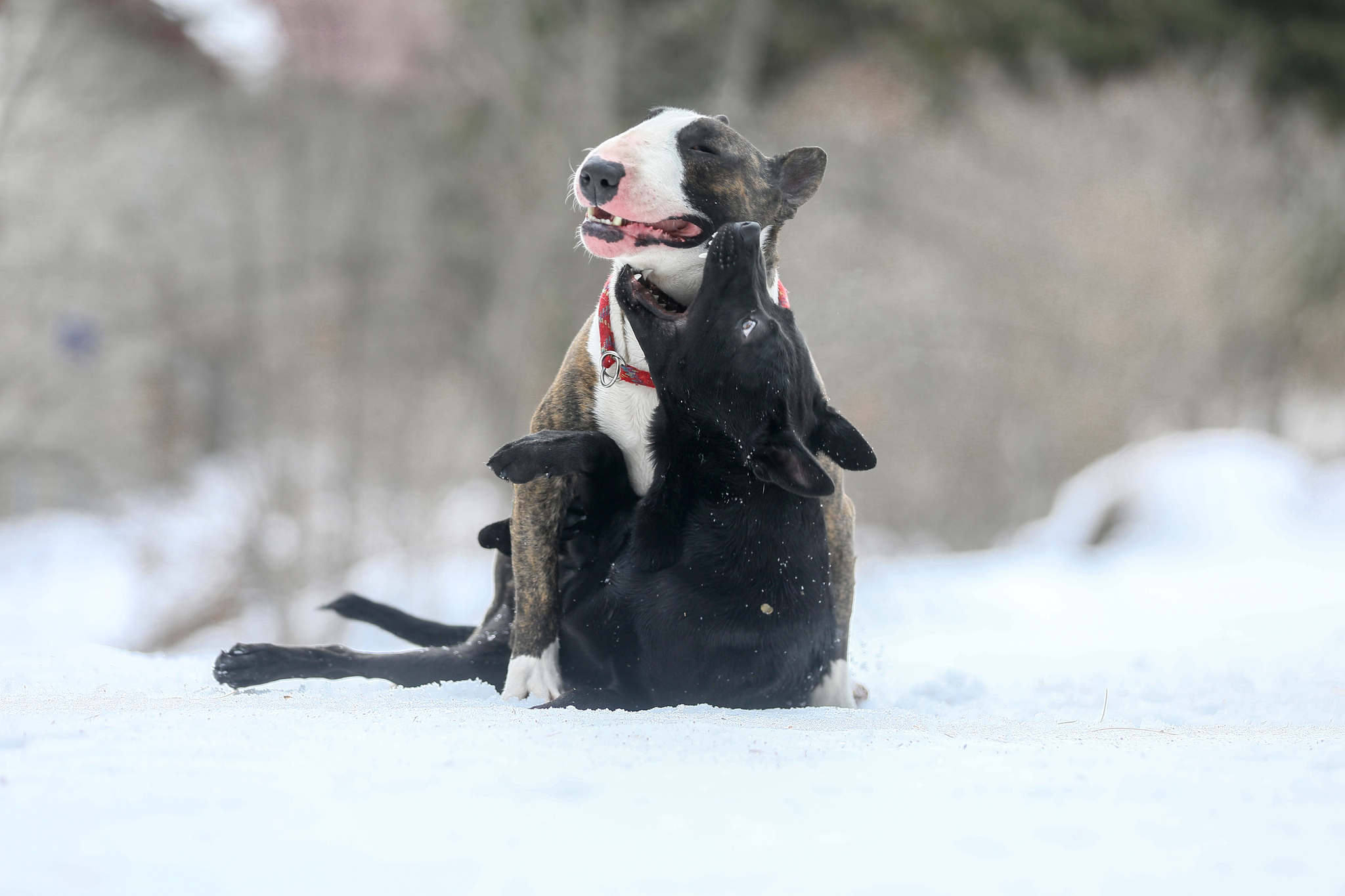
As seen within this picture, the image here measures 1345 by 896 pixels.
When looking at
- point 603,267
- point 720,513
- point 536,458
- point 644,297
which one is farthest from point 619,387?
point 603,267

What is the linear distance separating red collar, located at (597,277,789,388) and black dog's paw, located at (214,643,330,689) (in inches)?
44.9

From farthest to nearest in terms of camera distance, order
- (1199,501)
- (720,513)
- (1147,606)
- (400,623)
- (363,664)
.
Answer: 1. (1199,501)
2. (1147,606)
3. (400,623)
4. (363,664)
5. (720,513)

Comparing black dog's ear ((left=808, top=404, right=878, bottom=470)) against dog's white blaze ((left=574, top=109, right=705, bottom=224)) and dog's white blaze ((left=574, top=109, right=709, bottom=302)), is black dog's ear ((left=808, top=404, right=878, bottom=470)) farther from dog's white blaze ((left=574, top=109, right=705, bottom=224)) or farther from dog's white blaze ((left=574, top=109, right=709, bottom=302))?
dog's white blaze ((left=574, top=109, right=705, bottom=224))

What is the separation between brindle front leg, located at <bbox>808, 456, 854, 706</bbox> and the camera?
3.21 meters

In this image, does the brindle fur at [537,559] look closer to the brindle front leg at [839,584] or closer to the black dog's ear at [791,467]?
the black dog's ear at [791,467]

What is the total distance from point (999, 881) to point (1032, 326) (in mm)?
17227

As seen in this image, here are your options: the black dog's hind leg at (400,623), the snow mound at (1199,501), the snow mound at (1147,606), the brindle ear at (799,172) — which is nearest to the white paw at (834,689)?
the snow mound at (1147,606)

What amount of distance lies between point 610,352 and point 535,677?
90 centimetres

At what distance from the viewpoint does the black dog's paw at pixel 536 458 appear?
2.92m

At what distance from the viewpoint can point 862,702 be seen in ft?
11.9

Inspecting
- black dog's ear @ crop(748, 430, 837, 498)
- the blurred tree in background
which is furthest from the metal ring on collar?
the blurred tree in background

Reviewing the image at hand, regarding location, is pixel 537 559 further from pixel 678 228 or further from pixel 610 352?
pixel 678 228

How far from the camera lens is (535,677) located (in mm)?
3104

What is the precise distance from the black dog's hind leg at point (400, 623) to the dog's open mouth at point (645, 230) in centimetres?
144
